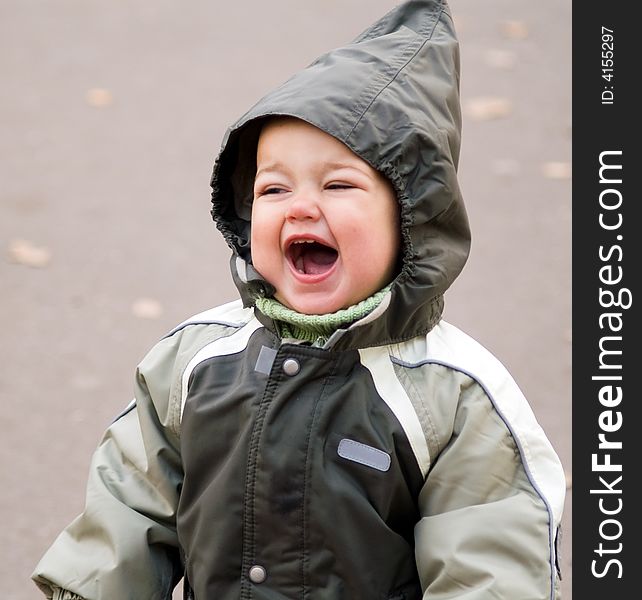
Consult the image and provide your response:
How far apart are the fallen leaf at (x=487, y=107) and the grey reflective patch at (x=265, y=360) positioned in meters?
3.72

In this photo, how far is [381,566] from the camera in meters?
2.43

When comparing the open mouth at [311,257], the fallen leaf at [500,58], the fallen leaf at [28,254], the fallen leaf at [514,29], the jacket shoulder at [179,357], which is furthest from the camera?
the fallen leaf at [514,29]

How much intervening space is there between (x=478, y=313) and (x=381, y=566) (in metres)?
2.37

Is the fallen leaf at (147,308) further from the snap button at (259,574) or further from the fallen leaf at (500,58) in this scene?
the fallen leaf at (500,58)

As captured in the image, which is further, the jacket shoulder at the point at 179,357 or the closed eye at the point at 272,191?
the jacket shoulder at the point at 179,357

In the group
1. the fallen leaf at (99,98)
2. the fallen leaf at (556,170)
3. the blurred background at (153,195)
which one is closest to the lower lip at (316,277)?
the blurred background at (153,195)

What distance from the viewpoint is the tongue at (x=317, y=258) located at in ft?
8.00

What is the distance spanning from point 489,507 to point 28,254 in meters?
3.10

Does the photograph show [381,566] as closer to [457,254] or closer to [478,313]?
[457,254]

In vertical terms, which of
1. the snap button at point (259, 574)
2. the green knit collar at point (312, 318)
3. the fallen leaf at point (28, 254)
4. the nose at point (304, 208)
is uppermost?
the nose at point (304, 208)

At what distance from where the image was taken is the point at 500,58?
6.52m

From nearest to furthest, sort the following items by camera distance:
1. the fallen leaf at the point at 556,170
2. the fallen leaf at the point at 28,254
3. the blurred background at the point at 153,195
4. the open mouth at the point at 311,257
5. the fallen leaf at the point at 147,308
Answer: the open mouth at the point at 311,257 < the blurred background at the point at 153,195 < the fallen leaf at the point at 147,308 < the fallen leaf at the point at 28,254 < the fallen leaf at the point at 556,170

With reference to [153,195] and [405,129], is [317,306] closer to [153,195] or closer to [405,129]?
[405,129]

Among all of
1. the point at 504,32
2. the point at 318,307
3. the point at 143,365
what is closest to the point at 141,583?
the point at 143,365
